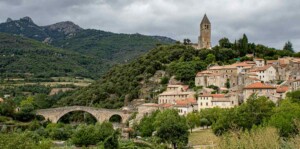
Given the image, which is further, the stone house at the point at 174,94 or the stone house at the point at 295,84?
the stone house at the point at 174,94

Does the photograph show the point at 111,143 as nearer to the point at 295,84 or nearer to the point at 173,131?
the point at 173,131

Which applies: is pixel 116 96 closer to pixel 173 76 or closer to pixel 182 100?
pixel 173 76

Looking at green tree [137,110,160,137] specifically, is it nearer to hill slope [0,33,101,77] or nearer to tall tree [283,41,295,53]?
tall tree [283,41,295,53]

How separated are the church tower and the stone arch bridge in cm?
2822

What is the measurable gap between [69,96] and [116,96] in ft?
45.4

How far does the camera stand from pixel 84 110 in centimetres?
6744

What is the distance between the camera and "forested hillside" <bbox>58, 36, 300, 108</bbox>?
7162cm

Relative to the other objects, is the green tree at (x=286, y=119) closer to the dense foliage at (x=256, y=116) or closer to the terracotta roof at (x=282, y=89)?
the dense foliage at (x=256, y=116)

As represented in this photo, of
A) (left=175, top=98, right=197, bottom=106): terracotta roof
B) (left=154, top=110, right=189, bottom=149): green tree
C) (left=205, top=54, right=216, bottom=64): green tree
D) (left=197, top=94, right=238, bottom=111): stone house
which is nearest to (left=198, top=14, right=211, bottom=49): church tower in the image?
(left=205, top=54, right=216, bottom=64): green tree

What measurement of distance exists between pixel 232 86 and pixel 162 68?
19462 millimetres

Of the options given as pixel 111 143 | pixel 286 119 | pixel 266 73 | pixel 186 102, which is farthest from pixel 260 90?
pixel 111 143

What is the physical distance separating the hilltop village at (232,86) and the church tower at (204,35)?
18.9 meters

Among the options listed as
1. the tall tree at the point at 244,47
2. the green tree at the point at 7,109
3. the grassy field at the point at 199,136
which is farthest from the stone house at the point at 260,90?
the green tree at the point at 7,109

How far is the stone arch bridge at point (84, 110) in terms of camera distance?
65750 mm
